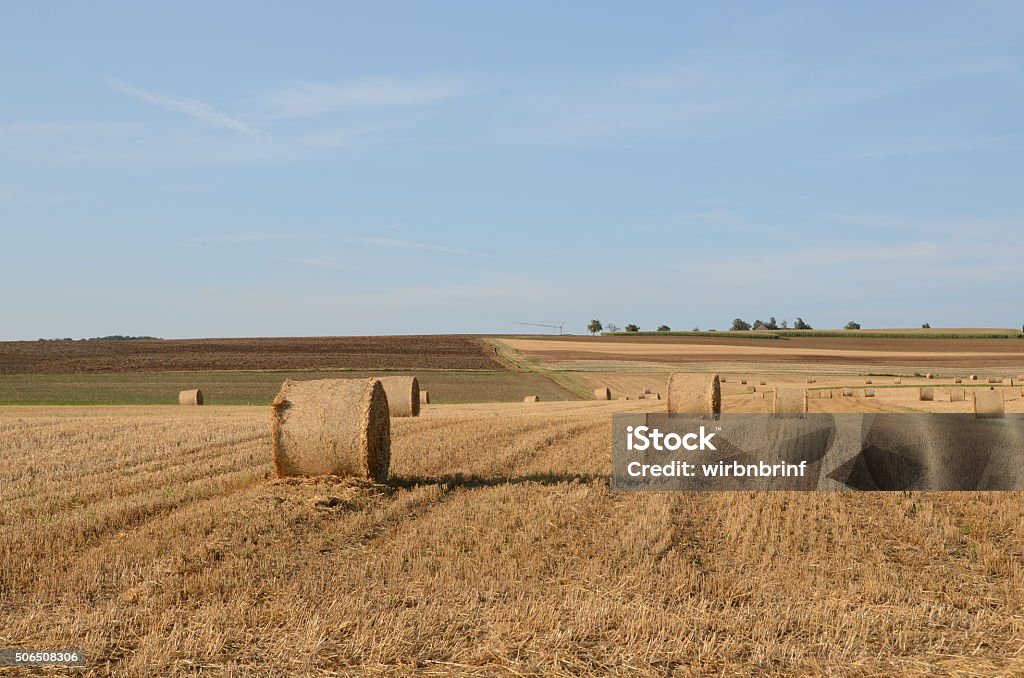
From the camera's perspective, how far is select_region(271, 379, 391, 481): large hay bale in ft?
42.1

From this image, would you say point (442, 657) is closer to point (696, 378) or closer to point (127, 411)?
point (696, 378)

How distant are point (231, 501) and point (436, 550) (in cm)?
355

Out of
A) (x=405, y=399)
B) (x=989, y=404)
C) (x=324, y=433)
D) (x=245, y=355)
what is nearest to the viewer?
(x=324, y=433)

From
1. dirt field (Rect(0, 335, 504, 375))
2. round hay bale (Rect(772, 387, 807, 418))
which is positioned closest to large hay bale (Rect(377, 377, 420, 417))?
round hay bale (Rect(772, 387, 807, 418))

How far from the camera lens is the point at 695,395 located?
81.4 feet

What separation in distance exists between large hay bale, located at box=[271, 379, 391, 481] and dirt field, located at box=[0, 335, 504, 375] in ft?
151

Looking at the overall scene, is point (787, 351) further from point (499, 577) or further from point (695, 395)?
point (499, 577)

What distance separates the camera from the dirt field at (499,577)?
6480mm

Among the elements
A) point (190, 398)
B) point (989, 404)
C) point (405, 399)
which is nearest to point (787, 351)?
point (989, 404)

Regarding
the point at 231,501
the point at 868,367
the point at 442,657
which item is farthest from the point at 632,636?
the point at 868,367

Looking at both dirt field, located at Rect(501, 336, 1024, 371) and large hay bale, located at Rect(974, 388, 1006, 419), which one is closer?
large hay bale, located at Rect(974, 388, 1006, 419)

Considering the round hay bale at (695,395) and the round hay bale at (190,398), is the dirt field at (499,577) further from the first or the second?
the round hay bale at (190,398)

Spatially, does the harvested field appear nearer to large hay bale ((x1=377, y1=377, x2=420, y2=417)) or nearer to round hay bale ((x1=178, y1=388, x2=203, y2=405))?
round hay bale ((x1=178, y1=388, x2=203, y2=405))

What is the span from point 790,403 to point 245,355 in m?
50.5
